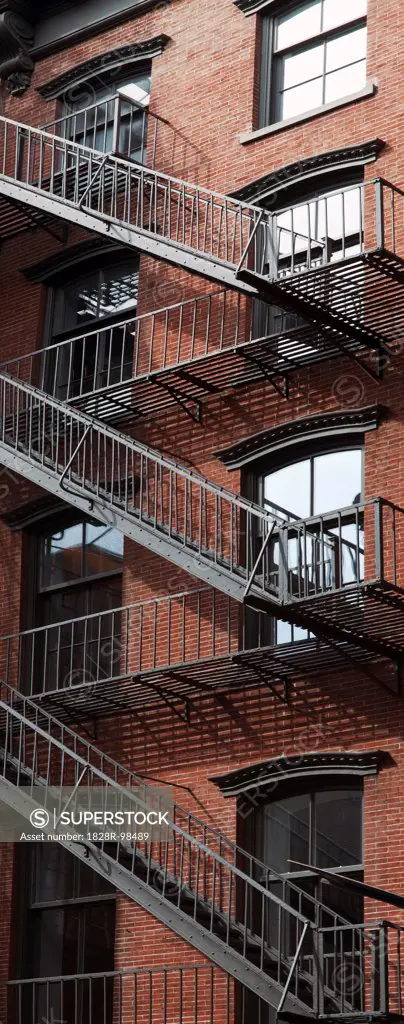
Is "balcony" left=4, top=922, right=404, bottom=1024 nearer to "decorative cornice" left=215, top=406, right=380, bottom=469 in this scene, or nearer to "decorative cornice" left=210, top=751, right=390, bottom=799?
"decorative cornice" left=210, top=751, right=390, bottom=799

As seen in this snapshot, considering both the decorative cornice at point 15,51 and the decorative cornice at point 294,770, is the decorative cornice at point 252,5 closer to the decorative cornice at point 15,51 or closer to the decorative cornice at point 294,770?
the decorative cornice at point 15,51

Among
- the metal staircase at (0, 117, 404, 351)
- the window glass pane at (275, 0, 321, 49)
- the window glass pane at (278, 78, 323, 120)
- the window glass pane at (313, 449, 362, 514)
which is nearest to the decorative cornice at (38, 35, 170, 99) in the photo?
the metal staircase at (0, 117, 404, 351)

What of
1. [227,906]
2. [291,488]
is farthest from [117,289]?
[227,906]

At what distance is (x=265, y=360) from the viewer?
17.2 m

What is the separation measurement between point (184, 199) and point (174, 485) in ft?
11.1

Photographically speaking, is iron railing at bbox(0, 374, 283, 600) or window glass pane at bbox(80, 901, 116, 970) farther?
window glass pane at bbox(80, 901, 116, 970)

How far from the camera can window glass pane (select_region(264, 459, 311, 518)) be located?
17.2 metres

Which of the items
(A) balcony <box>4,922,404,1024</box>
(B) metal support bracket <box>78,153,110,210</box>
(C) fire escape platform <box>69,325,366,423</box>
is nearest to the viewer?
(A) balcony <box>4,922,404,1024</box>

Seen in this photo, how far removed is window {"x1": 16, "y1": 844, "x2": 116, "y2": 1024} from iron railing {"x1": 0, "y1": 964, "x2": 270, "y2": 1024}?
2cm

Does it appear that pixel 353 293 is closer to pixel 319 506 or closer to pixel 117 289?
pixel 319 506

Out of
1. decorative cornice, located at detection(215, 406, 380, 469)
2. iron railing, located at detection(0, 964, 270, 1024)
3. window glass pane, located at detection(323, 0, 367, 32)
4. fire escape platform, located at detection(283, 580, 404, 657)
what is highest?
window glass pane, located at detection(323, 0, 367, 32)

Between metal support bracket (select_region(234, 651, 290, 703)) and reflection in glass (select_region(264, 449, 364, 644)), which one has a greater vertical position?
reflection in glass (select_region(264, 449, 364, 644))

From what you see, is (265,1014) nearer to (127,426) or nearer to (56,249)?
(127,426)

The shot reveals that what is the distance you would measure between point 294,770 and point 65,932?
3935 mm
